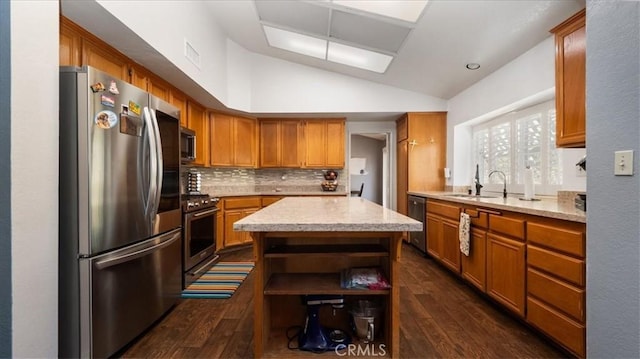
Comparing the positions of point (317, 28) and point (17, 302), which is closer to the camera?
point (17, 302)

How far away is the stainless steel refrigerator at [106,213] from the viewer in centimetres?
150

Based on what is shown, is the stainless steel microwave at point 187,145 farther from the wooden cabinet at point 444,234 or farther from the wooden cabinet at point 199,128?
the wooden cabinet at point 444,234

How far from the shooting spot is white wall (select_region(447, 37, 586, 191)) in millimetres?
2371

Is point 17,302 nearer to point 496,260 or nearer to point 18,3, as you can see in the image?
point 18,3

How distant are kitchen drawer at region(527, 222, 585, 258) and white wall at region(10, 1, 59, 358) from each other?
2.74 m

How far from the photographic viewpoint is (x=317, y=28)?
127 inches

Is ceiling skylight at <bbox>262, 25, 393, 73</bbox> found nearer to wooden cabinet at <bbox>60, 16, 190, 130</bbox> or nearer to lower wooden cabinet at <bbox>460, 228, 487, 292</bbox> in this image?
wooden cabinet at <bbox>60, 16, 190, 130</bbox>

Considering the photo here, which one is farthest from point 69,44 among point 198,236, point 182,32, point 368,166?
point 368,166

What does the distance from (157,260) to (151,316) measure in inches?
14.9

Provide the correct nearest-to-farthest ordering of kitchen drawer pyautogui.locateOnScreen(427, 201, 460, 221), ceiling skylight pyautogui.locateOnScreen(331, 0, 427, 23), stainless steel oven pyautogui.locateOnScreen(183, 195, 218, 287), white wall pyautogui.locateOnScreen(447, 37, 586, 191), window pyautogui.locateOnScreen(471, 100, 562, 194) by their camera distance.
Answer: white wall pyautogui.locateOnScreen(447, 37, 586, 191), ceiling skylight pyautogui.locateOnScreen(331, 0, 427, 23), window pyautogui.locateOnScreen(471, 100, 562, 194), stainless steel oven pyautogui.locateOnScreen(183, 195, 218, 287), kitchen drawer pyautogui.locateOnScreen(427, 201, 460, 221)

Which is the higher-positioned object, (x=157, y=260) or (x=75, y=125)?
(x=75, y=125)

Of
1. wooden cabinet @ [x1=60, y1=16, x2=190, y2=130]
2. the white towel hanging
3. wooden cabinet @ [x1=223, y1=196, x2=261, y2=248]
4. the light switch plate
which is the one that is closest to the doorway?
wooden cabinet @ [x1=223, y1=196, x2=261, y2=248]

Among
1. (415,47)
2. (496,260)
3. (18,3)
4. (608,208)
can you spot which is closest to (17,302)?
(18,3)

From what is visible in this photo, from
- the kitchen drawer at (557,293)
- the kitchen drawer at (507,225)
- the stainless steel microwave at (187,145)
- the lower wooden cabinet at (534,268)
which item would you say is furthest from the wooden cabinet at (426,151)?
the stainless steel microwave at (187,145)
